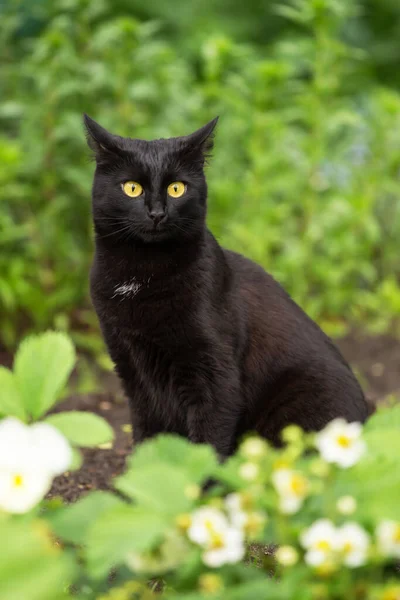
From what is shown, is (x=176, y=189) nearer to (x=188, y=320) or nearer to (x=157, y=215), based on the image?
(x=157, y=215)

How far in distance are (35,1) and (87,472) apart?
4.35 meters

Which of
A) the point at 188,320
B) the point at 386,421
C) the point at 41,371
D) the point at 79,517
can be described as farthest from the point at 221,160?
the point at 79,517

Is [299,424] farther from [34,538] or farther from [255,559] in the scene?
[34,538]

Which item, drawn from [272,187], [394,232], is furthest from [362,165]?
[272,187]

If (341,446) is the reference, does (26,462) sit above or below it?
below

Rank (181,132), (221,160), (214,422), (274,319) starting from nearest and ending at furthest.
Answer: (214,422)
(274,319)
(181,132)
(221,160)

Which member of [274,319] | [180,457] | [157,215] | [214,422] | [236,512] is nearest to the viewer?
[236,512]

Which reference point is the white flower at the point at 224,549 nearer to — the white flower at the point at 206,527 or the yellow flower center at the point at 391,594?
the white flower at the point at 206,527

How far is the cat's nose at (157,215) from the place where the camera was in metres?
2.38

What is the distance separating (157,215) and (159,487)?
4.46ft

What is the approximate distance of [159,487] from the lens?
1115 mm

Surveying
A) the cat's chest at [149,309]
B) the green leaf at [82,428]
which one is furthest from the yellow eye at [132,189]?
the green leaf at [82,428]

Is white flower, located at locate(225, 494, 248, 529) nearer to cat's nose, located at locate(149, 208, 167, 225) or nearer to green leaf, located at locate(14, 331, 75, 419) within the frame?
green leaf, located at locate(14, 331, 75, 419)

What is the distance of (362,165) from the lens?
536 cm
